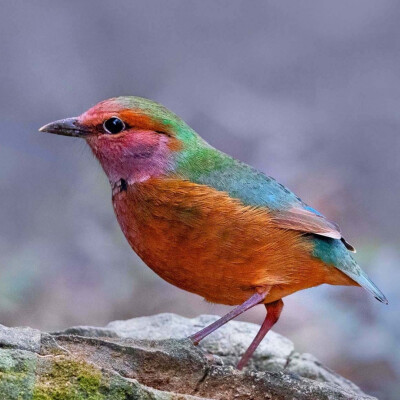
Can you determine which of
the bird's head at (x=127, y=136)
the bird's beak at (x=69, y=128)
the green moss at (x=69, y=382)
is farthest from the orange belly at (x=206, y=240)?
the green moss at (x=69, y=382)

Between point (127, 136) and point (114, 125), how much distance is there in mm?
80

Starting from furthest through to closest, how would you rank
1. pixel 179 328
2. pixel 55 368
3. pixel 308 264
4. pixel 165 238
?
pixel 179 328 < pixel 308 264 < pixel 165 238 < pixel 55 368

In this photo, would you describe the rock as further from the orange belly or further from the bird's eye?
the bird's eye

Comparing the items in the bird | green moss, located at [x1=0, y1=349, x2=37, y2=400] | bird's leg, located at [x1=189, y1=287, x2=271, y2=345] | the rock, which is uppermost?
the bird

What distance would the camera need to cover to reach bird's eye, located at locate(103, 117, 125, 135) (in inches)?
159

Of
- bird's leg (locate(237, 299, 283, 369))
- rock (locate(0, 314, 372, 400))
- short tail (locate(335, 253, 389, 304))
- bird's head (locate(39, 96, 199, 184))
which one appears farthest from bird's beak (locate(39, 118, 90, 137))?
short tail (locate(335, 253, 389, 304))

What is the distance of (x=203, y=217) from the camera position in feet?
12.7

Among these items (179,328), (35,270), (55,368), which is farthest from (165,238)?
(35,270)

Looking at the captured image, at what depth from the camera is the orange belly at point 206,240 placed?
3.86 meters

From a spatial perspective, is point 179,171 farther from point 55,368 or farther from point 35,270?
point 35,270

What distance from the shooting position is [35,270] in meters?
6.45

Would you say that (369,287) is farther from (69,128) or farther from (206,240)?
(69,128)

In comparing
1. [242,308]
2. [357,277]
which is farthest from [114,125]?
[357,277]

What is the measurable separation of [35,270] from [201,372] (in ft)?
10.6
